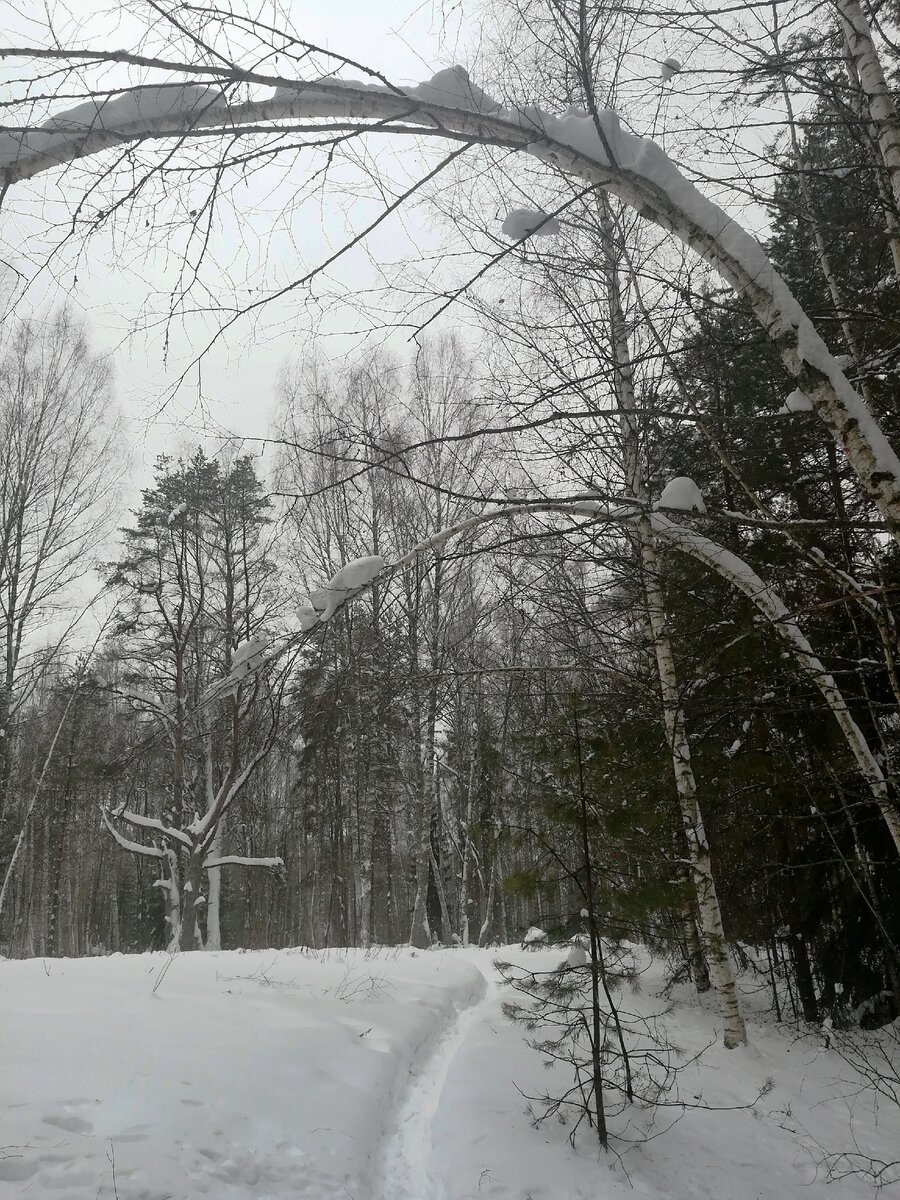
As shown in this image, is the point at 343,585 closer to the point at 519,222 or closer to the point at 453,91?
the point at 519,222

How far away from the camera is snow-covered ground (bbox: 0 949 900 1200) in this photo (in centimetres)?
301

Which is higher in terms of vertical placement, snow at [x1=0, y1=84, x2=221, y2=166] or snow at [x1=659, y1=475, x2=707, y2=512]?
snow at [x1=0, y1=84, x2=221, y2=166]

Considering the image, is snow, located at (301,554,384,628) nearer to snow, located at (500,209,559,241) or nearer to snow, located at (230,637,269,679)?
snow, located at (230,637,269,679)

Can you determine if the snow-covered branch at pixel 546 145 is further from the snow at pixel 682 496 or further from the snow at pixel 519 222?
the snow at pixel 682 496

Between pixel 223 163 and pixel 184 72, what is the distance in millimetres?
222

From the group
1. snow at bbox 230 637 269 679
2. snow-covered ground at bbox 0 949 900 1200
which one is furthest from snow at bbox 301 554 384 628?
snow-covered ground at bbox 0 949 900 1200

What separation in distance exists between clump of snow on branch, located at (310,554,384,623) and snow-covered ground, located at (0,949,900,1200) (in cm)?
257

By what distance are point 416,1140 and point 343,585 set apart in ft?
11.7

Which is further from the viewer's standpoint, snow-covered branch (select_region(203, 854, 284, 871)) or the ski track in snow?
snow-covered branch (select_region(203, 854, 284, 871))

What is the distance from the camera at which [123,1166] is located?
2.83 m

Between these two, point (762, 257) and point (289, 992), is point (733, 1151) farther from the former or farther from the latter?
point (762, 257)

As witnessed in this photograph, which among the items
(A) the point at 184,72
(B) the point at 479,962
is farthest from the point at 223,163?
(B) the point at 479,962

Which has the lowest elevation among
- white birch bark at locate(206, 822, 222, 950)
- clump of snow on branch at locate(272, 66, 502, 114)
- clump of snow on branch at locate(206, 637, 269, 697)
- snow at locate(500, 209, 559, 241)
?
white birch bark at locate(206, 822, 222, 950)

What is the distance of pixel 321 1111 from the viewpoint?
375 cm
